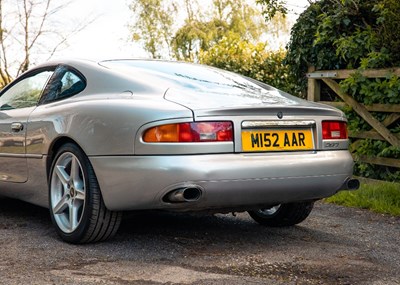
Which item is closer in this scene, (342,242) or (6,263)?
(6,263)

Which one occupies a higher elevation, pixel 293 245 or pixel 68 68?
pixel 68 68

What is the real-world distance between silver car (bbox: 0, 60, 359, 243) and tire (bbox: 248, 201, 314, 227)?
66 cm

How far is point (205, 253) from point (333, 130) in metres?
1.23

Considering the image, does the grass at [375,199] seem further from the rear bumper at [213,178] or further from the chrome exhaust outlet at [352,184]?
the rear bumper at [213,178]

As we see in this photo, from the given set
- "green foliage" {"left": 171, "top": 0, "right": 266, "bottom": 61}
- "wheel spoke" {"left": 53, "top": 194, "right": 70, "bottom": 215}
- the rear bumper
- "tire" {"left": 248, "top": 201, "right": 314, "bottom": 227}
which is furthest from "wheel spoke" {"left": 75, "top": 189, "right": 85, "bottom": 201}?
"green foliage" {"left": 171, "top": 0, "right": 266, "bottom": 61}

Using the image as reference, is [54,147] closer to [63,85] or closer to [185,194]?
[63,85]

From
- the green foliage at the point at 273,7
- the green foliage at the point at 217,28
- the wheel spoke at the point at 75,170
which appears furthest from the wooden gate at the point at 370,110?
the green foliage at the point at 217,28

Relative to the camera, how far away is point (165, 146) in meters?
3.76

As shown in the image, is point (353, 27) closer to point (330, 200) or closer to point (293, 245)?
point (330, 200)

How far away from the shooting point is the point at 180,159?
373 cm

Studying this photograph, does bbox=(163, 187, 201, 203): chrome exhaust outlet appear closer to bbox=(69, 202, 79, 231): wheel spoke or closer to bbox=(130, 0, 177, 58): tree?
bbox=(69, 202, 79, 231): wheel spoke

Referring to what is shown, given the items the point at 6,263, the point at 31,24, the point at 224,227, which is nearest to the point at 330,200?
the point at 224,227

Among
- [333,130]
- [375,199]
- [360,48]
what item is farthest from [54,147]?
[360,48]

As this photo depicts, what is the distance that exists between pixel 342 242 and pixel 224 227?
3.07ft
